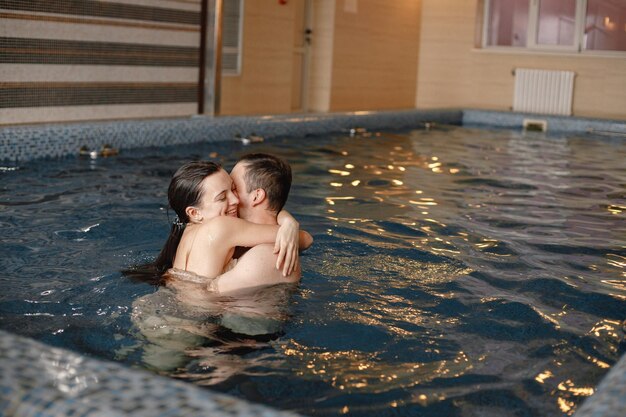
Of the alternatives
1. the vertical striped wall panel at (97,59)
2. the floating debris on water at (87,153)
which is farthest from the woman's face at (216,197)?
the vertical striped wall panel at (97,59)

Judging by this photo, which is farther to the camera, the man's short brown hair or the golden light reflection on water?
the man's short brown hair

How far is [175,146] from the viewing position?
8680 millimetres

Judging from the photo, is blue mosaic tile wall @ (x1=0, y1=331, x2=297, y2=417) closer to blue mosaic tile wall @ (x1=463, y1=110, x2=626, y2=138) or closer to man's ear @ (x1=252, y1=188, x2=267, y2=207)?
man's ear @ (x1=252, y1=188, x2=267, y2=207)

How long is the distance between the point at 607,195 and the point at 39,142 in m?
4.79

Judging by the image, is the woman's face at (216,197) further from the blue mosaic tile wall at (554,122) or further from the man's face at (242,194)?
the blue mosaic tile wall at (554,122)

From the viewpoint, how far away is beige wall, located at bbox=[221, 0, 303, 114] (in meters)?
11.0

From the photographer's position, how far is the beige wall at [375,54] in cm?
1324

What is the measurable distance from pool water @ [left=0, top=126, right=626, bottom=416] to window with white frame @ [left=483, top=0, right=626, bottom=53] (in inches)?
326

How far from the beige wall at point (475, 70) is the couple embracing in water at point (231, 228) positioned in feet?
39.3

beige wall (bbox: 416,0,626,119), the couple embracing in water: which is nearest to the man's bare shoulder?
the couple embracing in water

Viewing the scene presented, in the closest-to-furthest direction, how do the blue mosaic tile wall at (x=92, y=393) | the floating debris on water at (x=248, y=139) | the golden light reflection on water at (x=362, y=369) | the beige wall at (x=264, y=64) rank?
the blue mosaic tile wall at (x=92, y=393)
the golden light reflection on water at (x=362, y=369)
the floating debris on water at (x=248, y=139)
the beige wall at (x=264, y=64)

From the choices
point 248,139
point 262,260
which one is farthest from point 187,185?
point 248,139

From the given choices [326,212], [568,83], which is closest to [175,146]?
[326,212]

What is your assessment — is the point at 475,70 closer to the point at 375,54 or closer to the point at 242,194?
the point at 375,54
